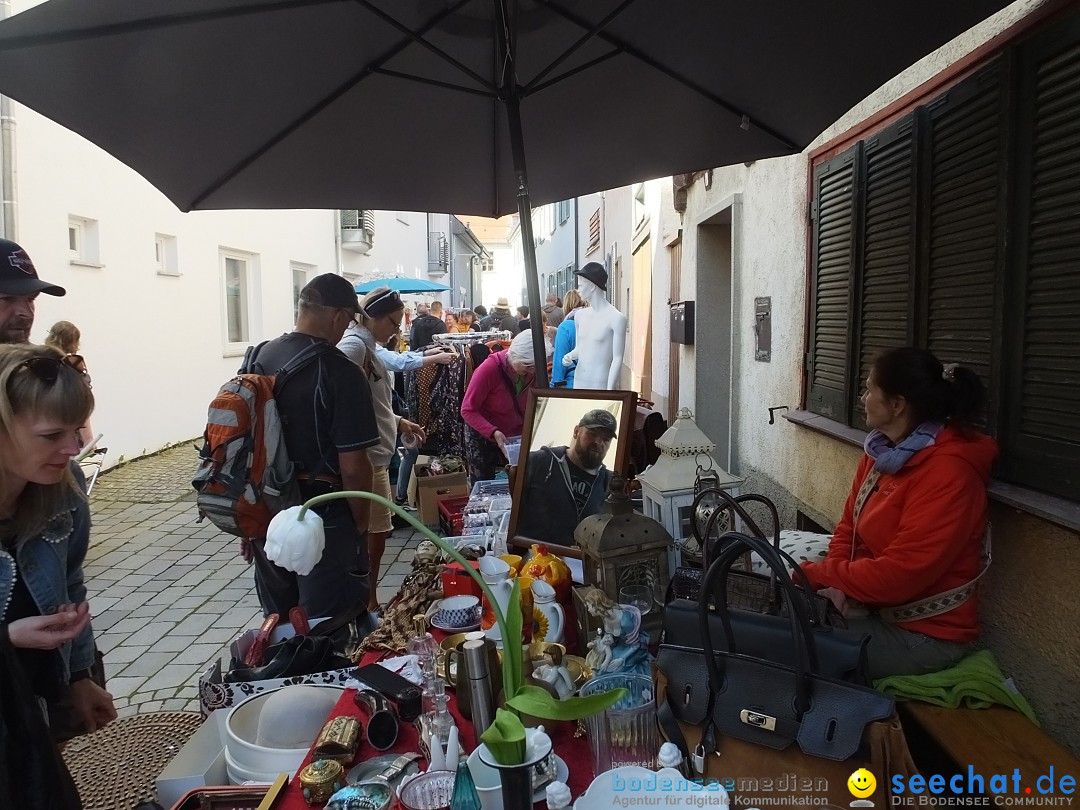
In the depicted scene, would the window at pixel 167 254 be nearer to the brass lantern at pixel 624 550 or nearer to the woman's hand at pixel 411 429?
the woman's hand at pixel 411 429

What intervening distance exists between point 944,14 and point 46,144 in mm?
8391

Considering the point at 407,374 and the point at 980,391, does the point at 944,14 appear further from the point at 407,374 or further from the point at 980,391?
the point at 407,374

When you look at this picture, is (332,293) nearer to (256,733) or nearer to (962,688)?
(256,733)

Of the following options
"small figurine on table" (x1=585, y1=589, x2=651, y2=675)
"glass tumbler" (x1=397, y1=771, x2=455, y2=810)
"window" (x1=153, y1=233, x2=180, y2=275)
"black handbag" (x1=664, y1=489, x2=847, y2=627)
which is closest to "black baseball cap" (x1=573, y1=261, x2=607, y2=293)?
"black handbag" (x1=664, y1=489, x2=847, y2=627)

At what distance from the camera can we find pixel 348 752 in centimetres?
160

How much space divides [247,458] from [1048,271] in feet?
9.29

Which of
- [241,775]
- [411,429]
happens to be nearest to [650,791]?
[241,775]

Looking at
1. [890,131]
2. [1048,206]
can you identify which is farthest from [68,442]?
[890,131]

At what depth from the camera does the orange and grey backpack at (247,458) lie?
2.78m

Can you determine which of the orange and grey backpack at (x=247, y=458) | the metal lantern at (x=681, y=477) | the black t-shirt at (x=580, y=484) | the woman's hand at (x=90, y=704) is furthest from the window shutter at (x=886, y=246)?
the woman's hand at (x=90, y=704)

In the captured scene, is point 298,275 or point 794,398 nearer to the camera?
point 794,398

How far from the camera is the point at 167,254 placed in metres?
10.1

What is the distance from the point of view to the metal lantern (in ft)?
8.04

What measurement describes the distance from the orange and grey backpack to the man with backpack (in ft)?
0.19
